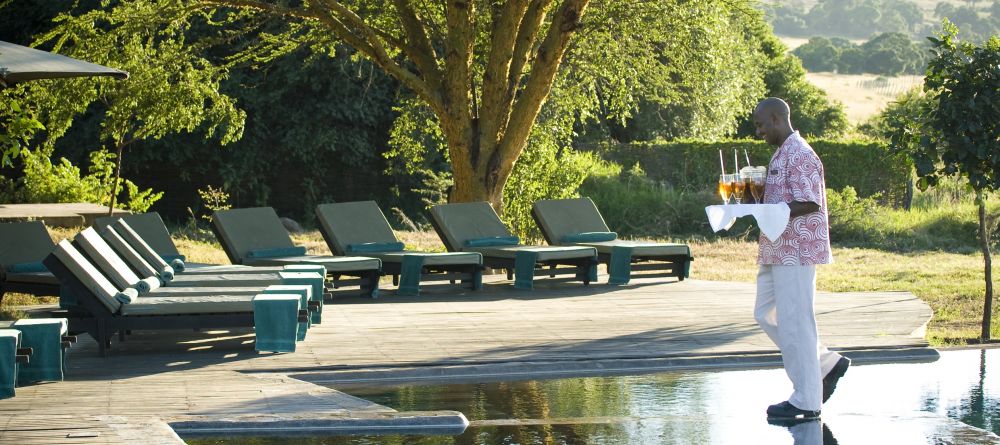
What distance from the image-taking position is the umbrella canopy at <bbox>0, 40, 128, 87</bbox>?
28.4ft

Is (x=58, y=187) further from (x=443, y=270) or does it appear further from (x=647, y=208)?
(x=647, y=208)

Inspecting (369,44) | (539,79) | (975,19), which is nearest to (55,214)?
(369,44)

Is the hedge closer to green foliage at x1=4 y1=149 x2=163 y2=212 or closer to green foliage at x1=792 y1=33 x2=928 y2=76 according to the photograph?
green foliage at x1=4 y1=149 x2=163 y2=212

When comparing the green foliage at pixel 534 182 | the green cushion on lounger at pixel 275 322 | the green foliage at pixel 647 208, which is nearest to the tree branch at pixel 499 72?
the green foliage at pixel 534 182

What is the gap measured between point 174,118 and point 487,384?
8.11m

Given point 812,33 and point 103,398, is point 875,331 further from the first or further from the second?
point 812,33

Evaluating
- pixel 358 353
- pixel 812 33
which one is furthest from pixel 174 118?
pixel 812 33

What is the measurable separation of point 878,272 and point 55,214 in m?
10.5

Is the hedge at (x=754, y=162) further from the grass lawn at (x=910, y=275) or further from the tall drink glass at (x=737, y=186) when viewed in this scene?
the tall drink glass at (x=737, y=186)

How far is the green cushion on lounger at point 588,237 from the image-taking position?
44.1 ft

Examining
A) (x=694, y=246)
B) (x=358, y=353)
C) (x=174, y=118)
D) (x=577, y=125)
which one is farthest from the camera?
(x=577, y=125)

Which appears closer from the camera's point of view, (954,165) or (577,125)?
(954,165)

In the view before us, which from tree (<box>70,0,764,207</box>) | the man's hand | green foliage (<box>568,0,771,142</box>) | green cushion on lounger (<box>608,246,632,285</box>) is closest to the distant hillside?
green foliage (<box>568,0,771,142</box>)

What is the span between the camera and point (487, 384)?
741 centimetres
